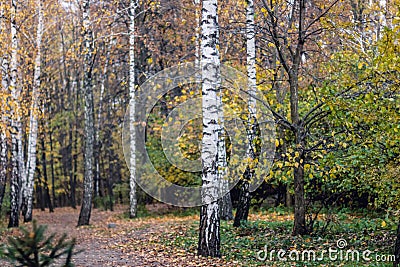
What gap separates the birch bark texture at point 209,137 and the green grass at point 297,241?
499 millimetres

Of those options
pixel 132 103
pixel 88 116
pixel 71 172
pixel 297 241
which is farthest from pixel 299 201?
pixel 71 172

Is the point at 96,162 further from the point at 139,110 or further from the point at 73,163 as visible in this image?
the point at 139,110

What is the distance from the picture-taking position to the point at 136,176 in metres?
19.2

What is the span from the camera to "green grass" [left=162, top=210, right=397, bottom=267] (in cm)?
759

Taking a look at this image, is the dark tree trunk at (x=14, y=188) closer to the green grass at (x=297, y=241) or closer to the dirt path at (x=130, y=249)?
the dirt path at (x=130, y=249)

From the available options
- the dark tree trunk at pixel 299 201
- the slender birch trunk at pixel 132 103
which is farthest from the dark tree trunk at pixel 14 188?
the dark tree trunk at pixel 299 201

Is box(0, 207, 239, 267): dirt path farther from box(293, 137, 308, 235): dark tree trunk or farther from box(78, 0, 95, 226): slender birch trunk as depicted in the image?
box(293, 137, 308, 235): dark tree trunk

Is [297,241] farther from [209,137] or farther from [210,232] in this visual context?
[209,137]

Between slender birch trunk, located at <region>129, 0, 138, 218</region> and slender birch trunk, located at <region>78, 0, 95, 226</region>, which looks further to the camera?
slender birch trunk, located at <region>129, 0, 138, 218</region>

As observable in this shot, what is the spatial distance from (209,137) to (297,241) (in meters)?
2.51

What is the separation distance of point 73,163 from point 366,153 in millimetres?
24481

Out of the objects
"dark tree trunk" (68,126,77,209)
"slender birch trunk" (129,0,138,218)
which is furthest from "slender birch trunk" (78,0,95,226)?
"dark tree trunk" (68,126,77,209)

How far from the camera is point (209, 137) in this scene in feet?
27.1

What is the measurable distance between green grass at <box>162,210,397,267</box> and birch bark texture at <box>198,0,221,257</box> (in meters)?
0.50
